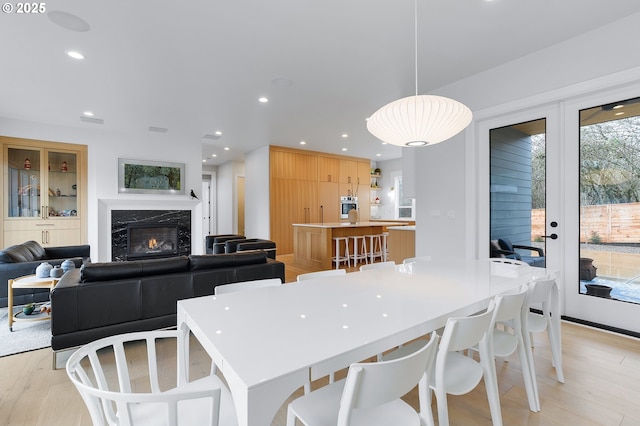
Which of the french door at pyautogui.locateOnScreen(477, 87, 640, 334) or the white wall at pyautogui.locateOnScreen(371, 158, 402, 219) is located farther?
the white wall at pyautogui.locateOnScreen(371, 158, 402, 219)

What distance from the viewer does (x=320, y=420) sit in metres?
1.02

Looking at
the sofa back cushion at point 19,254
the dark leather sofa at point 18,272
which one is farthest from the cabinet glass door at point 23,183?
the dark leather sofa at point 18,272

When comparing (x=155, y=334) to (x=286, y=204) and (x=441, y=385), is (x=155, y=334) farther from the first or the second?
(x=286, y=204)

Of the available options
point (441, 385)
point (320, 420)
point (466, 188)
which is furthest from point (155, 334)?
point (466, 188)

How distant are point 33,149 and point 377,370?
6961mm

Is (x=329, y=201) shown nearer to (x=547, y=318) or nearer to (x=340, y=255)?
(x=340, y=255)

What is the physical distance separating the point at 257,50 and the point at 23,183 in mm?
5110

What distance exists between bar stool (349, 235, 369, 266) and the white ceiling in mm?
2388

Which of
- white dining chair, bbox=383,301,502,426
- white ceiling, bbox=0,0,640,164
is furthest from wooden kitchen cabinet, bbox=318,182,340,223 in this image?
white dining chair, bbox=383,301,502,426

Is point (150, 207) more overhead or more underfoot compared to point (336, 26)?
more underfoot

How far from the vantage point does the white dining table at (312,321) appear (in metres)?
0.83

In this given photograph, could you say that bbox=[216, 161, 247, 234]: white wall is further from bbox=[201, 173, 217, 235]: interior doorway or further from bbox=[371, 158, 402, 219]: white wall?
bbox=[371, 158, 402, 219]: white wall

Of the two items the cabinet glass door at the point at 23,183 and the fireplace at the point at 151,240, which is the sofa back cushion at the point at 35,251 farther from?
the fireplace at the point at 151,240

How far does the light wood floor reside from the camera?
5.33 ft
